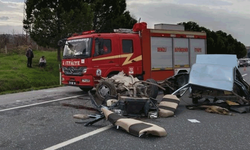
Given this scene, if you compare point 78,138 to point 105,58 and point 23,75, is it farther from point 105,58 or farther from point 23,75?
point 23,75

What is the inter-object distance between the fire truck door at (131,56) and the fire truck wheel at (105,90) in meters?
1.95

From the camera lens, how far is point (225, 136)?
206 inches

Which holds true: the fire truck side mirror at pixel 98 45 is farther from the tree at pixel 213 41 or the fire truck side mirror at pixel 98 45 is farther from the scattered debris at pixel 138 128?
the tree at pixel 213 41

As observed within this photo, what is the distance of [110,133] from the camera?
5406mm

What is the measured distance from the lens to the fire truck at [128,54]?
1018 centimetres

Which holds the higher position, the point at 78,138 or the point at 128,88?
the point at 128,88

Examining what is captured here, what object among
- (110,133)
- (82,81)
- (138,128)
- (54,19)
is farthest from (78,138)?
(54,19)

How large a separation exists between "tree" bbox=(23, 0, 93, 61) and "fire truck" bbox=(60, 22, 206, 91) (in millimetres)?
8222

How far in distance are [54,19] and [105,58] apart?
1048cm

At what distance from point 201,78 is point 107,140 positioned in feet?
12.5

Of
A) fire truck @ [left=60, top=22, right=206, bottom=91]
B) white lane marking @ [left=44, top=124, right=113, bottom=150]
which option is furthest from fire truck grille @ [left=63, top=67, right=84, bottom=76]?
white lane marking @ [left=44, top=124, right=113, bottom=150]

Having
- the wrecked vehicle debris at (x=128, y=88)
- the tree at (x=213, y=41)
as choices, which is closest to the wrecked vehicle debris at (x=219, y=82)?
the wrecked vehicle debris at (x=128, y=88)

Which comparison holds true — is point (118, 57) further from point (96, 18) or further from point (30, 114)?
point (96, 18)

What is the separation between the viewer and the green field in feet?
48.6
